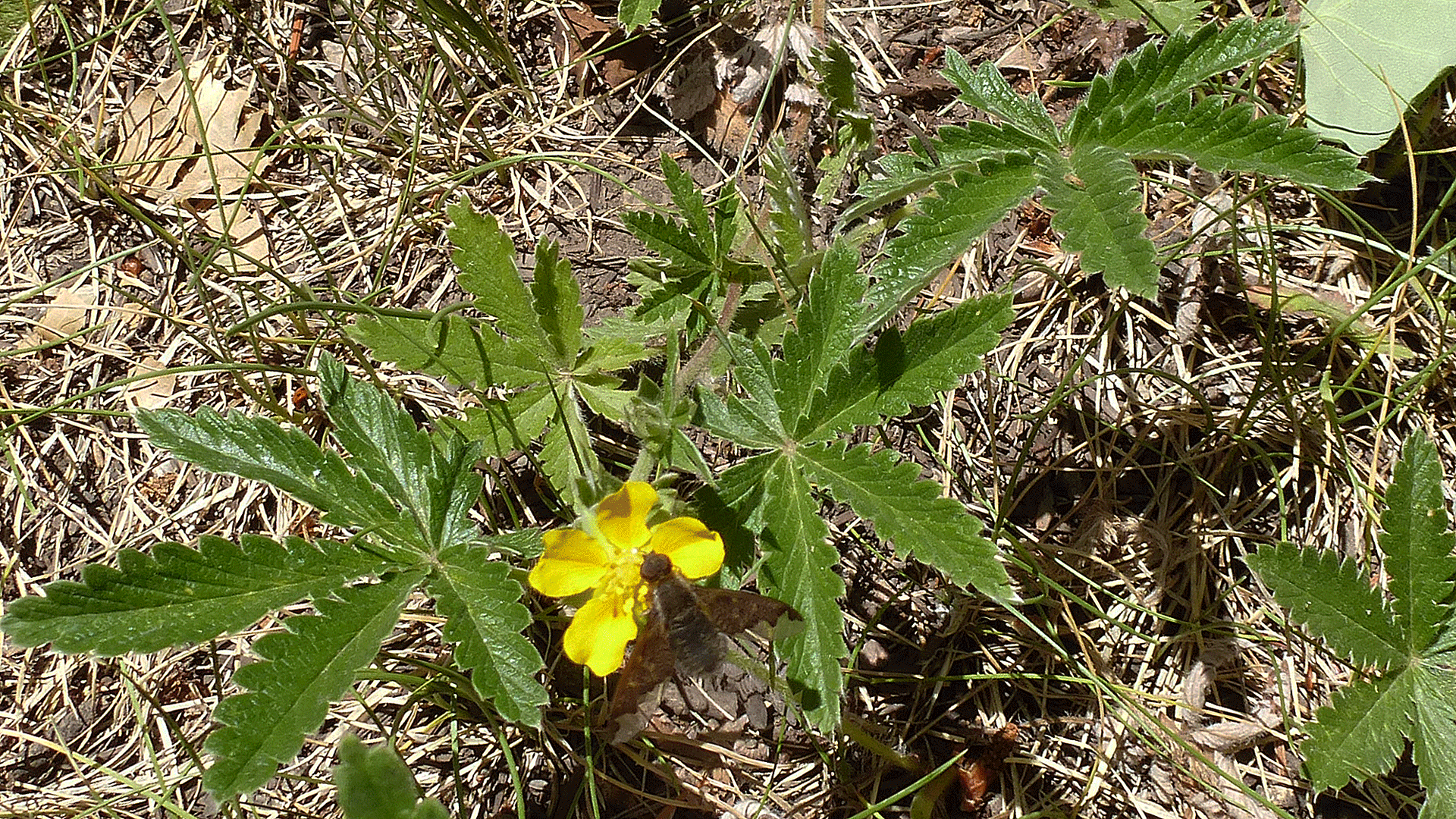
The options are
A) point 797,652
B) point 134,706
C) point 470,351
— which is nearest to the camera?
point 797,652

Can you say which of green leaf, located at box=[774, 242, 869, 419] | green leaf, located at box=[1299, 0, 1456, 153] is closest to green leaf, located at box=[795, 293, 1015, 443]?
green leaf, located at box=[774, 242, 869, 419]

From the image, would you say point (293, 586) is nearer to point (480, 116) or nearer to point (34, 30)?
point (480, 116)

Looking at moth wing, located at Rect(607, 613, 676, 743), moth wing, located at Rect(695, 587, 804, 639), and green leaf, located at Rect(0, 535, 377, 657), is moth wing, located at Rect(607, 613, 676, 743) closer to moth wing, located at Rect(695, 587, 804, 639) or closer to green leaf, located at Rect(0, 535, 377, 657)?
moth wing, located at Rect(695, 587, 804, 639)

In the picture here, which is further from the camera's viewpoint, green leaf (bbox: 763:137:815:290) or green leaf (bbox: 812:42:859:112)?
green leaf (bbox: 812:42:859:112)

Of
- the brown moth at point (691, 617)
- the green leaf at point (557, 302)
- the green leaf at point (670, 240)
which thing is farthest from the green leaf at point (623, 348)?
the brown moth at point (691, 617)

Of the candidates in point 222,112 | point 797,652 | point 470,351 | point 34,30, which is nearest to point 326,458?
point 470,351

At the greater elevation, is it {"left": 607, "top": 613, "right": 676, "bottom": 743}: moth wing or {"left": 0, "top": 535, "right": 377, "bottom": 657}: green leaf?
{"left": 0, "top": 535, "right": 377, "bottom": 657}: green leaf

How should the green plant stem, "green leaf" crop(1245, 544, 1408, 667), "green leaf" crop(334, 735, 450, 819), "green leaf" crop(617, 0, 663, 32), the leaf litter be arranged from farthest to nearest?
1. "green leaf" crop(617, 0, 663, 32)
2. the leaf litter
3. the green plant stem
4. "green leaf" crop(1245, 544, 1408, 667)
5. "green leaf" crop(334, 735, 450, 819)

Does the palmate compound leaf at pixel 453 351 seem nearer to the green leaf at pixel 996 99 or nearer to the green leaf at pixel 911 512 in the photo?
the green leaf at pixel 911 512
